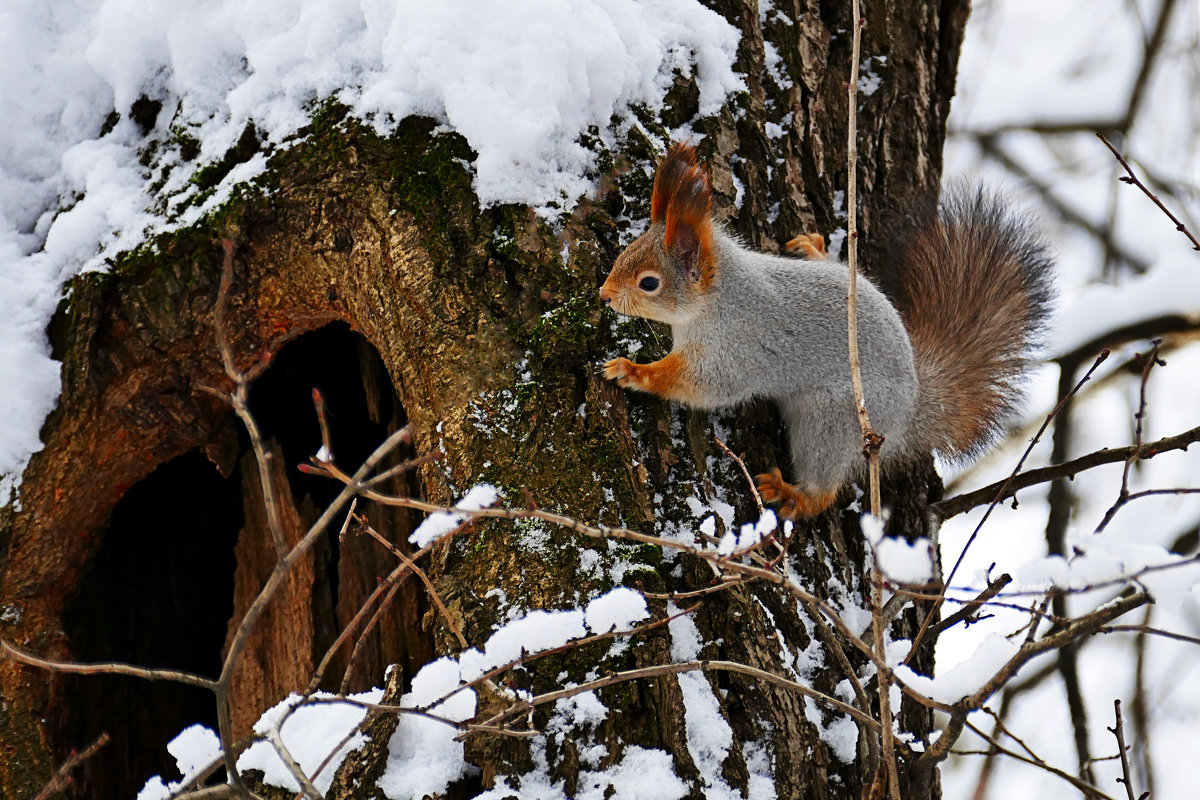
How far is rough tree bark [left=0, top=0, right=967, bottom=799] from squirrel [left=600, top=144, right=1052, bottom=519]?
0.19ft

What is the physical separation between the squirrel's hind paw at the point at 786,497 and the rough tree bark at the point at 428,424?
42 mm

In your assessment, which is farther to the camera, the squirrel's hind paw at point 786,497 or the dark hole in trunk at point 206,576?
the dark hole in trunk at point 206,576

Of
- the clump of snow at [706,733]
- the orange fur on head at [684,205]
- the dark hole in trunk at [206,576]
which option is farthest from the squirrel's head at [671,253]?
the dark hole in trunk at [206,576]

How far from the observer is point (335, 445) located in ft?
7.91

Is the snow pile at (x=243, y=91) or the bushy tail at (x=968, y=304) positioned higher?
the snow pile at (x=243, y=91)

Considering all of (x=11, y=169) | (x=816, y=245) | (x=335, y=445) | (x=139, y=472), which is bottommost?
(x=139, y=472)

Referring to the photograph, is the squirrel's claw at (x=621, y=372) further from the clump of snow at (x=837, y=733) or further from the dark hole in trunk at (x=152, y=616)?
the dark hole in trunk at (x=152, y=616)

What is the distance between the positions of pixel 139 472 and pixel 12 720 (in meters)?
0.52

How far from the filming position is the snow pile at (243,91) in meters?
1.71

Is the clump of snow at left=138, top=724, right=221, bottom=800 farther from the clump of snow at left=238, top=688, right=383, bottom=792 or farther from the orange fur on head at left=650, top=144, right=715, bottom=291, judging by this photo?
the orange fur on head at left=650, top=144, right=715, bottom=291

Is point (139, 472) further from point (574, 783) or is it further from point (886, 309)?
point (886, 309)

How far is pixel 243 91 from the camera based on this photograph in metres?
1.86

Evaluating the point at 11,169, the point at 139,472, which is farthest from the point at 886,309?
the point at 11,169

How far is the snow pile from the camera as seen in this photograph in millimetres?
1711
